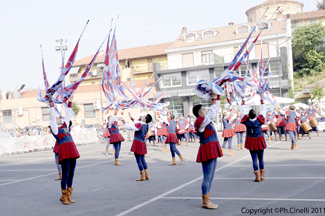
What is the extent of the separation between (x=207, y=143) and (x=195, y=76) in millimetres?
41559

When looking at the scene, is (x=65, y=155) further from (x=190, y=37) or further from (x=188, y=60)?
(x=190, y=37)

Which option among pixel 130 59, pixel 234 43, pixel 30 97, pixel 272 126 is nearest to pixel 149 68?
pixel 130 59

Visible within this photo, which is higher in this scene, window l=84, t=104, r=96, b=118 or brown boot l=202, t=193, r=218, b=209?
window l=84, t=104, r=96, b=118

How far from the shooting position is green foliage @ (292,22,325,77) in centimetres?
5294

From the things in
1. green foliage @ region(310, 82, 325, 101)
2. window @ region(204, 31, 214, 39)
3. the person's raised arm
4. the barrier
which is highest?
window @ region(204, 31, 214, 39)

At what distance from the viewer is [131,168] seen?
1268 cm

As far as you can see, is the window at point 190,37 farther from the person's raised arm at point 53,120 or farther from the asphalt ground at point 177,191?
the person's raised arm at point 53,120

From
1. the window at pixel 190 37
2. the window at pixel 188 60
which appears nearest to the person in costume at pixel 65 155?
the window at pixel 188 60

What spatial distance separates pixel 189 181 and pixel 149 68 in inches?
1920

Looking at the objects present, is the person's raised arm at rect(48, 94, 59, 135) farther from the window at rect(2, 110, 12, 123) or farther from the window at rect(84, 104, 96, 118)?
the window at rect(2, 110, 12, 123)

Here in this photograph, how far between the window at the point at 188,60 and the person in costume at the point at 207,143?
43112 mm

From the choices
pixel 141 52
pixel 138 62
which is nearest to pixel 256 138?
pixel 138 62

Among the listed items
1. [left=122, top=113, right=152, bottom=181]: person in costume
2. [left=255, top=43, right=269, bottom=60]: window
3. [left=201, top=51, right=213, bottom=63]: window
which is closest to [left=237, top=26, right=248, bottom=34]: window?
[left=255, top=43, right=269, bottom=60]: window

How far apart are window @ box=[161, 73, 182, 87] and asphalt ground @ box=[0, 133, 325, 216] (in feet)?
122
